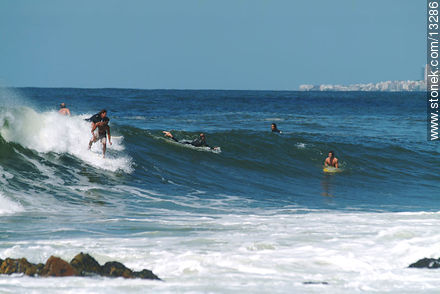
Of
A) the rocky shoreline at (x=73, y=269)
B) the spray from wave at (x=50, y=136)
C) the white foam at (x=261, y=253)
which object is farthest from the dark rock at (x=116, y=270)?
the spray from wave at (x=50, y=136)

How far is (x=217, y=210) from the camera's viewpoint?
41.5 ft

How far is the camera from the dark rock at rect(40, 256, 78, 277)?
6711mm

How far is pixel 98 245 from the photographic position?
8391 mm

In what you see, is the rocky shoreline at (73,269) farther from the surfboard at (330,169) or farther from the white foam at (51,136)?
the surfboard at (330,169)

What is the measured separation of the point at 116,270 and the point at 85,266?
0.35 metres

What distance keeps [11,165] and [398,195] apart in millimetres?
10213

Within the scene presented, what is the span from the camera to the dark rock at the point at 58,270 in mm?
6711

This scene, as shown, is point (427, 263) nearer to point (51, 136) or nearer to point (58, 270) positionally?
point (58, 270)

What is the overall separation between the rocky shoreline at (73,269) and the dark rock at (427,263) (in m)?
3.24

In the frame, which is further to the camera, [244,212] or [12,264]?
[244,212]

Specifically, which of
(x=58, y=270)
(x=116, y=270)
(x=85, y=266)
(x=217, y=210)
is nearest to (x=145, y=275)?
(x=116, y=270)

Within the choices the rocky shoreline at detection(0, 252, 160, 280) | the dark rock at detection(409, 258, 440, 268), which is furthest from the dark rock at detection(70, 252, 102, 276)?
the dark rock at detection(409, 258, 440, 268)

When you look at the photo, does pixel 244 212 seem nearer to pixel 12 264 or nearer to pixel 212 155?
pixel 12 264

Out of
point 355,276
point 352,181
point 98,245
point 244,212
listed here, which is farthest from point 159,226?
point 352,181
